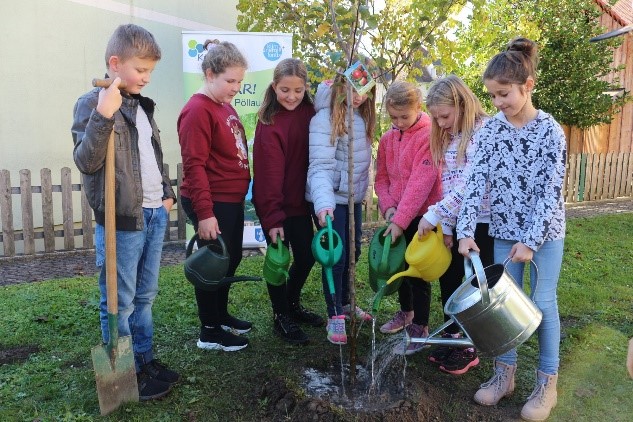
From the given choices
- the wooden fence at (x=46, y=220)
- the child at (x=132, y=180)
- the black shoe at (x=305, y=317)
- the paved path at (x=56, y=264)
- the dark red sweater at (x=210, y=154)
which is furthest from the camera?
the wooden fence at (x=46, y=220)

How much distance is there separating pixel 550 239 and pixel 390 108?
111cm

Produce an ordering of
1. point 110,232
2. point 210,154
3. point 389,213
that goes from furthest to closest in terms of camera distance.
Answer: point 389,213, point 210,154, point 110,232

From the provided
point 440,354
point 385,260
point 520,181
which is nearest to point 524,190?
point 520,181

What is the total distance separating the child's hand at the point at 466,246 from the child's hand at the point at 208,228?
1.23m

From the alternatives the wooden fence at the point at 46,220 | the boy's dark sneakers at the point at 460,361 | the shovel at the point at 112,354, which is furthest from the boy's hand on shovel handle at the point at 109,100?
the wooden fence at the point at 46,220

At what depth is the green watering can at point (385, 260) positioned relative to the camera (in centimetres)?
275

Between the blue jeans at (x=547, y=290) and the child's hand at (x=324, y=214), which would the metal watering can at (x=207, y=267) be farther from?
the blue jeans at (x=547, y=290)

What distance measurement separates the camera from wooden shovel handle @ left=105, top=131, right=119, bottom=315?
2250 mm

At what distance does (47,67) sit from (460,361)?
576 centimetres

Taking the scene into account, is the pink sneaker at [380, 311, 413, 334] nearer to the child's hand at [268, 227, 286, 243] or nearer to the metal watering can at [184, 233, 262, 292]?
the child's hand at [268, 227, 286, 243]

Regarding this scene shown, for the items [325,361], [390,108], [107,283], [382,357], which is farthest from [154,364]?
[390,108]

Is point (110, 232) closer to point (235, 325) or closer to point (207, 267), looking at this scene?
point (207, 267)

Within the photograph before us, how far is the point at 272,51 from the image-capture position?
579 cm

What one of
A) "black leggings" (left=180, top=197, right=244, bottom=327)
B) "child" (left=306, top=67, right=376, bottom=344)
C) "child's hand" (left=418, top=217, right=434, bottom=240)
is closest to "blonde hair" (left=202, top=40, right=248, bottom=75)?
"child" (left=306, top=67, right=376, bottom=344)
